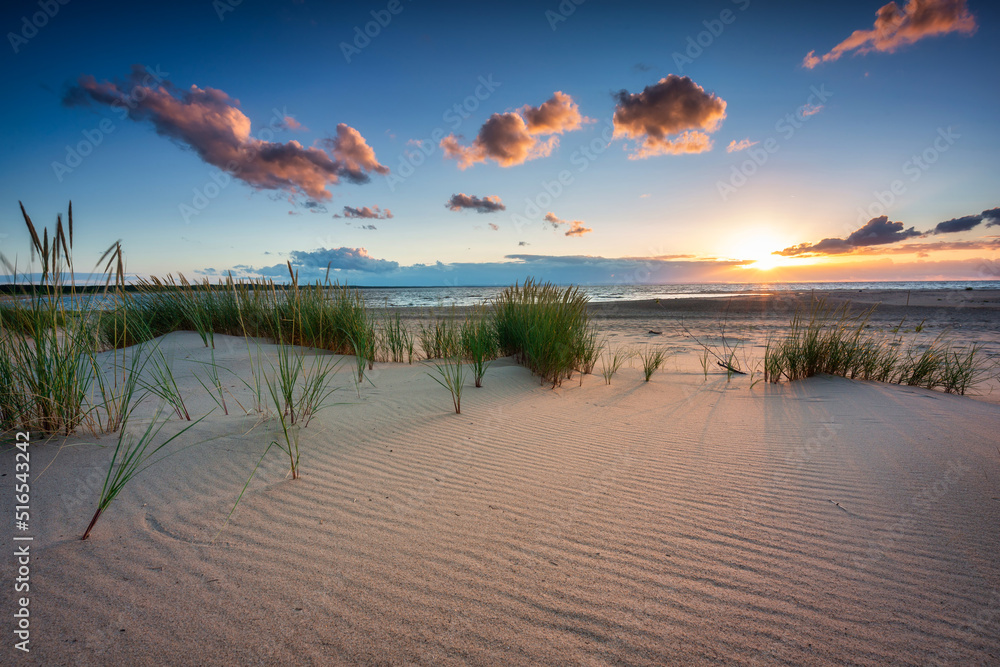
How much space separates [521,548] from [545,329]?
330 cm

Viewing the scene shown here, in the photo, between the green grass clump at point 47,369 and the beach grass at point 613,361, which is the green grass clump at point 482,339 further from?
the green grass clump at point 47,369

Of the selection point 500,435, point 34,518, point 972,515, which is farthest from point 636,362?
point 34,518

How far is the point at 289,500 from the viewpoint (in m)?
2.00

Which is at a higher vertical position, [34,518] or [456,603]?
[34,518]

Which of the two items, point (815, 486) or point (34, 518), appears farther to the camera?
point (815, 486)

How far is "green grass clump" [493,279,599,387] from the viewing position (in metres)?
4.86

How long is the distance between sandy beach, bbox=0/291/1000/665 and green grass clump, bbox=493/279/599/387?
70.0 inches

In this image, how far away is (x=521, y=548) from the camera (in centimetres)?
171

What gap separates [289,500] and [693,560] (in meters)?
1.93

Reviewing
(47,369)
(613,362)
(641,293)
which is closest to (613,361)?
(613,362)

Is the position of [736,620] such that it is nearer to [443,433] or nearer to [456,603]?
[456,603]

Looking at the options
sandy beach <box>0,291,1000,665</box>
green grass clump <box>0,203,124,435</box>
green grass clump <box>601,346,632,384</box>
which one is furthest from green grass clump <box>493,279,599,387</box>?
green grass clump <box>0,203,124,435</box>

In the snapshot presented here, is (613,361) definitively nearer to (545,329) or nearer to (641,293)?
(545,329)

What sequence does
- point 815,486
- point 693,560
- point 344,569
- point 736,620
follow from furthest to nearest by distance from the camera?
point 815,486
point 693,560
point 344,569
point 736,620
